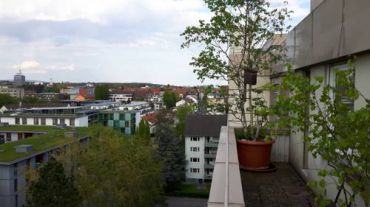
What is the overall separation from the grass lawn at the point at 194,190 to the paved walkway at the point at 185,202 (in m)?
0.59

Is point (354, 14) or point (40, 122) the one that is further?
point (40, 122)

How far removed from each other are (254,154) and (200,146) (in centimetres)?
3064

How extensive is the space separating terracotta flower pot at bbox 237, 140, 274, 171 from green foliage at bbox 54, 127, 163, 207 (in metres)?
14.3

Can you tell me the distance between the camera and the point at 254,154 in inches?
245

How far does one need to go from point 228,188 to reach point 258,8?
493cm

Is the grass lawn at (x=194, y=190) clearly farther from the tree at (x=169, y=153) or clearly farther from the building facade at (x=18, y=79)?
the building facade at (x=18, y=79)

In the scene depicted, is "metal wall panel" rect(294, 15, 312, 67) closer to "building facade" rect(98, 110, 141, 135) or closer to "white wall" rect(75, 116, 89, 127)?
"white wall" rect(75, 116, 89, 127)

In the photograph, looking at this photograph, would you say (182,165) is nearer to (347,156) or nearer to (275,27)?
(275,27)

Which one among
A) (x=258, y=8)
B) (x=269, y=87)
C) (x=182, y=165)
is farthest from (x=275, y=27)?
(x=182, y=165)

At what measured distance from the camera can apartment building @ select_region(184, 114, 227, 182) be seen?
1427 inches

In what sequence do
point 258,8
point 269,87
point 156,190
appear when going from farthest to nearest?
point 156,190
point 258,8
point 269,87

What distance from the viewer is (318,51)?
4703 mm

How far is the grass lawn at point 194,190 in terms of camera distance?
3016 cm

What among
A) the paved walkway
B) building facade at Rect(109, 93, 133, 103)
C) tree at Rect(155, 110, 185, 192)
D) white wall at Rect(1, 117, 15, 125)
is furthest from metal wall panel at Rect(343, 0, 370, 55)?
building facade at Rect(109, 93, 133, 103)
